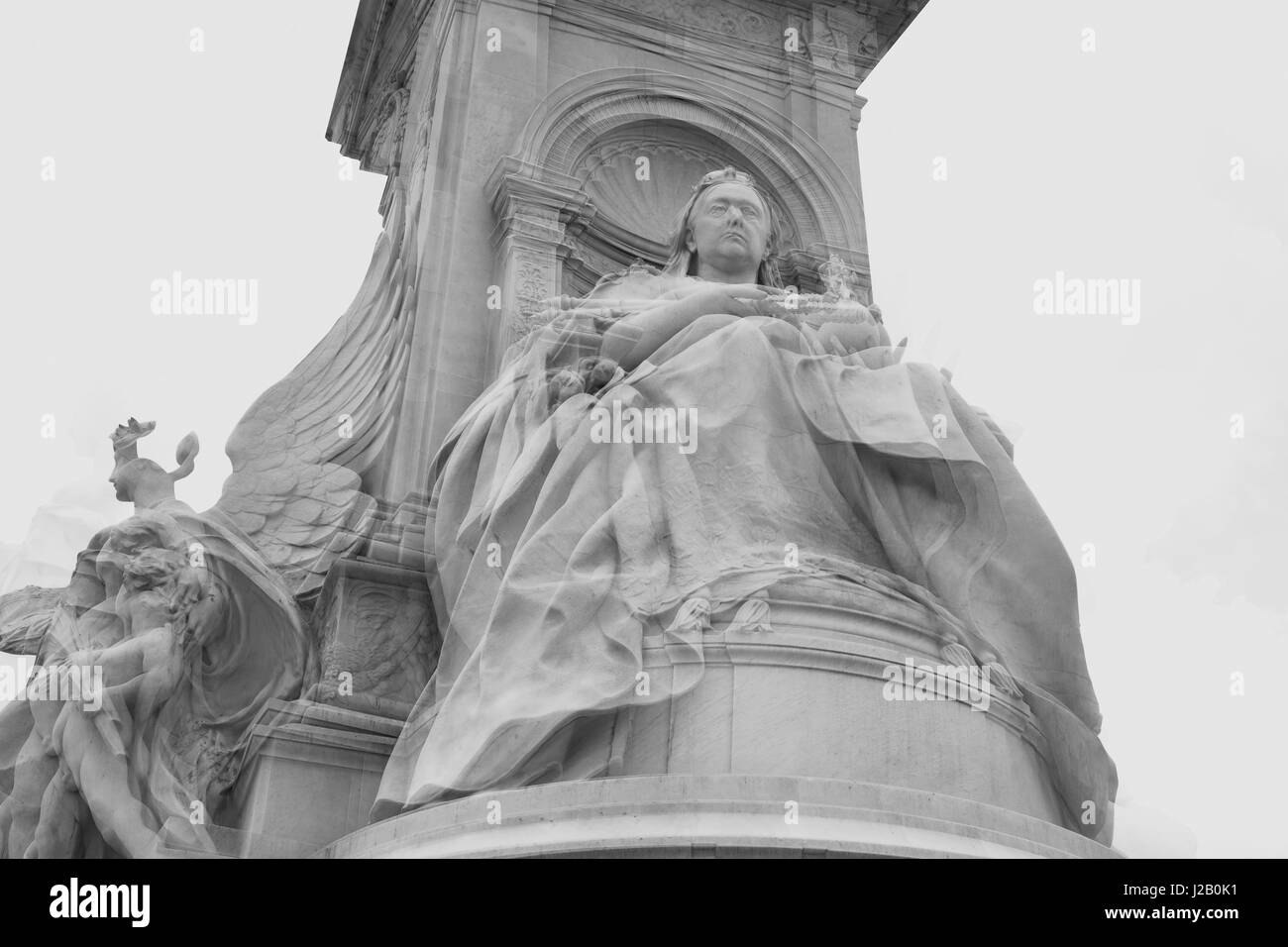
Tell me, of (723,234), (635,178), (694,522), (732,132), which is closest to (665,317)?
(723,234)

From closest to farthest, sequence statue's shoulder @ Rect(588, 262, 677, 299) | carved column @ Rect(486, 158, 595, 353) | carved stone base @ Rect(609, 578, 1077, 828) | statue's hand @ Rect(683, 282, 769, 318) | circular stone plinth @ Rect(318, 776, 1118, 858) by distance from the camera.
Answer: circular stone plinth @ Rect(318, 776, 1118, 858) < carved stone base @ Rect(609, 578, 1077, 828) < statue's hand @ Rect(683, 282, 769, 318) < statue's shoulder @ Rect(588, 262, 677, 299) < carved column @ Rect(486, 158, 595, 353)

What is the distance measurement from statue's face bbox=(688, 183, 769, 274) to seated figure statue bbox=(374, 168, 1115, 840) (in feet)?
3.38

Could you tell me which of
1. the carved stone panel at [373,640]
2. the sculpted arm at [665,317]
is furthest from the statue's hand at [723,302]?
the carved stone panel at [373,640]

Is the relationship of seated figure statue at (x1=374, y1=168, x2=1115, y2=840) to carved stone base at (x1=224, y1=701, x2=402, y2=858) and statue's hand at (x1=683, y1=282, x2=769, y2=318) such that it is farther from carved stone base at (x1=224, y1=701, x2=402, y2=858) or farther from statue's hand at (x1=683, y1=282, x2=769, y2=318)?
carved stone base at (x1=224, y1=701, x2=402, y2=858)

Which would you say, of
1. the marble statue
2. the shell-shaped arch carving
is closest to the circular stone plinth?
the marble statue

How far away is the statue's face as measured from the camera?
11000 millimetres

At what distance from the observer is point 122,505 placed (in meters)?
10.4

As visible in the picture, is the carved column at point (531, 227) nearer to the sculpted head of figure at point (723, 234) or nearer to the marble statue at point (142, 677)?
the sculpted head of figure at point (723, 234)

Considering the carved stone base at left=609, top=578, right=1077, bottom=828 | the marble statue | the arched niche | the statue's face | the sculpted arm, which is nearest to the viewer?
the carved stone base at left=609, top=578, right=1077, bottom=828

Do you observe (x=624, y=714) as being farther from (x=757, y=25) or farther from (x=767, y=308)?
(x=757, y=25)

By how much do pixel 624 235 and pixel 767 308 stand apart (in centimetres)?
326

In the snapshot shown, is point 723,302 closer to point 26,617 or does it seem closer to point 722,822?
point 722,822

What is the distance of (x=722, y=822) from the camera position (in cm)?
700

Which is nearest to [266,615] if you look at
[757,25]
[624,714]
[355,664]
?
[355,664]
